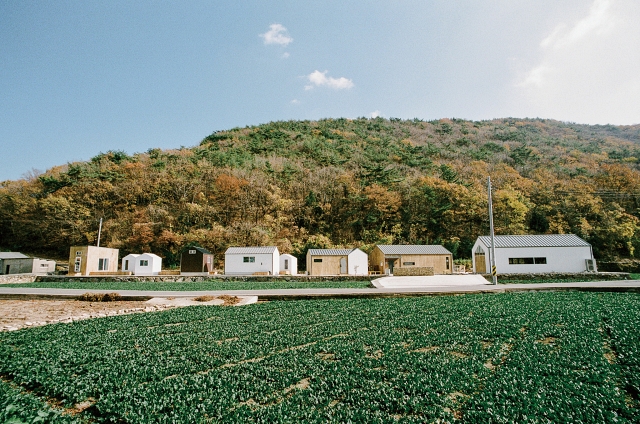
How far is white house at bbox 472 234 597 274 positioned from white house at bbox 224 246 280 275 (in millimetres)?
17859

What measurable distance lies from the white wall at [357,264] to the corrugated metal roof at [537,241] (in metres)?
9.92

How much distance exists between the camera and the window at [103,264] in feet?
98.5

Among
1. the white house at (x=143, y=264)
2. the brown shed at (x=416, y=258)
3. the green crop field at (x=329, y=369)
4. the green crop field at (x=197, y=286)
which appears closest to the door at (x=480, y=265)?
the brown shed at (x=416, y=258)

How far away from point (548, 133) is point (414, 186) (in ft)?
200

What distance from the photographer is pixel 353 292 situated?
14766mm

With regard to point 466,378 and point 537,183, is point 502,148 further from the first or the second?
point 466,378

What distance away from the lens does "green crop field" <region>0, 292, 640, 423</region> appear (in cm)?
400

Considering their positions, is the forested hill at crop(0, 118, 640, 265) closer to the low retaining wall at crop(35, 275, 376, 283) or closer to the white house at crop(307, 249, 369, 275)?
the white house at crop(307, 249, 369, 275)

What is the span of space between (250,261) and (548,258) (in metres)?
24.1

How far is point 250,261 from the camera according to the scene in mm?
28219

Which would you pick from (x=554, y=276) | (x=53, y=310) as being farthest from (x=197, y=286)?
(x=554, y=276)

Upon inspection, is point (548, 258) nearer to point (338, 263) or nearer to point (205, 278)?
point (338, 263)

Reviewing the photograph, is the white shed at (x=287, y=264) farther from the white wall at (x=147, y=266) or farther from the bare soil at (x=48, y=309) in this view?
the bare soil at (x=48, y=309)

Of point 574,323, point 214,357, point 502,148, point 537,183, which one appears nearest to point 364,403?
point 214,357
